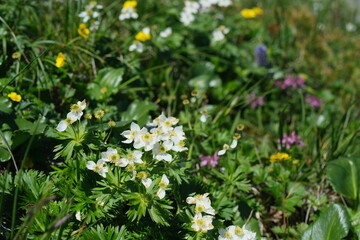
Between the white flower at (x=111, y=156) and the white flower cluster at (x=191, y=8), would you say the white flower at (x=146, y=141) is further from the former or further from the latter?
the white flower cluster at (x=191, y=8)

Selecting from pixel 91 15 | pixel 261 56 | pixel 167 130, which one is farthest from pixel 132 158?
pixel 261 56

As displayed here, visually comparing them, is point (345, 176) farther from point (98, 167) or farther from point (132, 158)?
point (98, 167)

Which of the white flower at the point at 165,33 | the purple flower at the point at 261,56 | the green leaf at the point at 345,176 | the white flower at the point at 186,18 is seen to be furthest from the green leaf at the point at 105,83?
the purple flower at the point at 261,56

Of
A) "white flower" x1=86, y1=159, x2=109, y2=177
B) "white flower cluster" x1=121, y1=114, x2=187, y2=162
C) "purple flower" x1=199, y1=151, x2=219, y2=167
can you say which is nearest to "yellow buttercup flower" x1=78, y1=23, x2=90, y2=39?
"purple flower" x1=199, y1=151, x2=219, y2=167

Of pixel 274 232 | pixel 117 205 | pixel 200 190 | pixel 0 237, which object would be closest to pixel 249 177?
pixel 274 232

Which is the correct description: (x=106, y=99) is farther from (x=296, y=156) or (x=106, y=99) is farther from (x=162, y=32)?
(x=296, y=156)

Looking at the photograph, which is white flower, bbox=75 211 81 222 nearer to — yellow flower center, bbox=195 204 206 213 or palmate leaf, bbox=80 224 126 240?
palmate leaf, bbox=80 224 126 240
